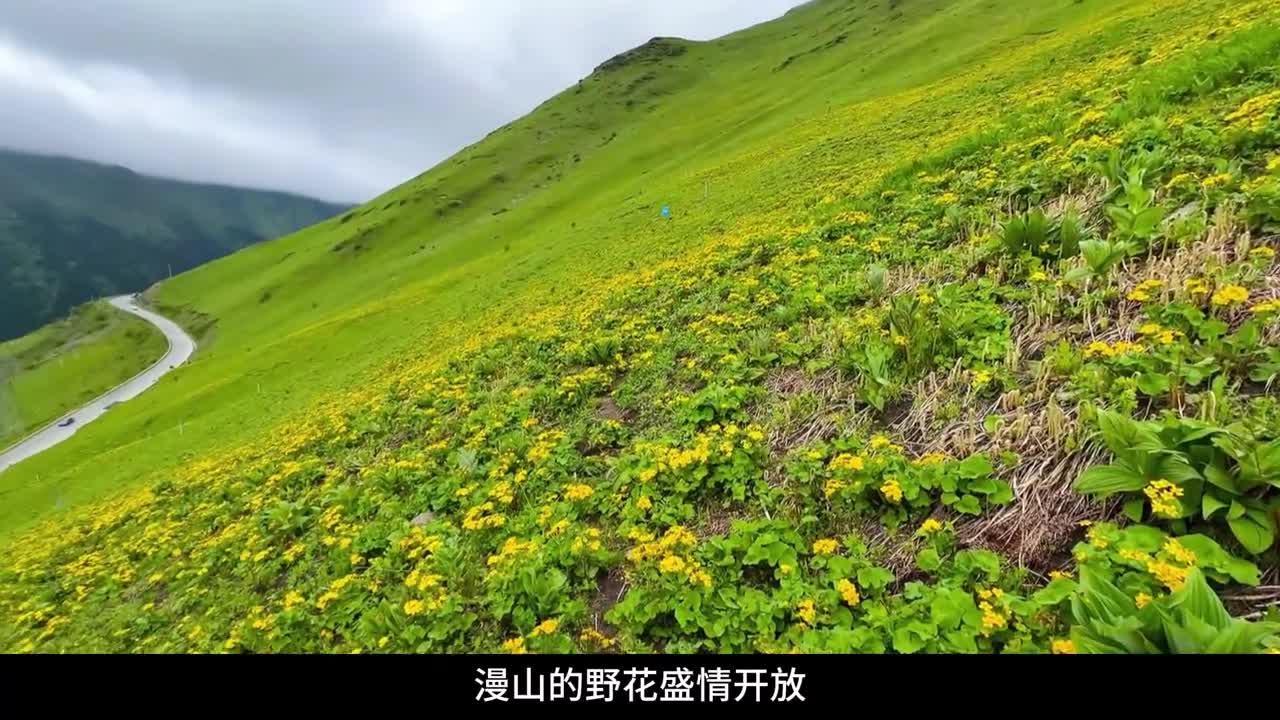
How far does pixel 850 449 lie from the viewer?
18.2ft

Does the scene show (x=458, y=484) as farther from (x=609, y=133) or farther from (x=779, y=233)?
(x=609, y=133)

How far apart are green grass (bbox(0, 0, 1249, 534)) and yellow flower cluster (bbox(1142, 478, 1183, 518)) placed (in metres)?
13.5

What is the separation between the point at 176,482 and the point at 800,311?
17.0 metres

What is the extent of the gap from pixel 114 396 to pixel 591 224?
81.3m

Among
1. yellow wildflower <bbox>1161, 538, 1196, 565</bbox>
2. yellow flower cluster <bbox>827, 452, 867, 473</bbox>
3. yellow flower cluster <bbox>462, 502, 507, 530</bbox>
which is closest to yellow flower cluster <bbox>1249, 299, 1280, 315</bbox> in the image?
yellow wildflower <bbox>1161, 538, 1196, 565</bbox>

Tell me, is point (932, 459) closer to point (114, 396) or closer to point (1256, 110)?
point (1256, 110)

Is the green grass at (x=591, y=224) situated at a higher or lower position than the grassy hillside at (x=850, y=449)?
higher

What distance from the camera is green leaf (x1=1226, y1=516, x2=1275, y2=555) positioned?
10.7 ft

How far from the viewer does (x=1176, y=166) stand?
711 centimetres

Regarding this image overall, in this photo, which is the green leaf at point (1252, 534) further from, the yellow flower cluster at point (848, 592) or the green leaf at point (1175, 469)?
the yellow flower cluster at point (848, 592)

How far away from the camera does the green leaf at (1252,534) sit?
328cm

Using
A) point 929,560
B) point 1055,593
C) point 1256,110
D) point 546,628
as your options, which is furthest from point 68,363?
point 1256,110

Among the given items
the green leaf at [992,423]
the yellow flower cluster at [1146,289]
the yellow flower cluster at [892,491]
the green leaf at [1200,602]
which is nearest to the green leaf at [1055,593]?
the green leaf at [1200,602]

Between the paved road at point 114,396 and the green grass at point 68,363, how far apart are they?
1.89 metres
